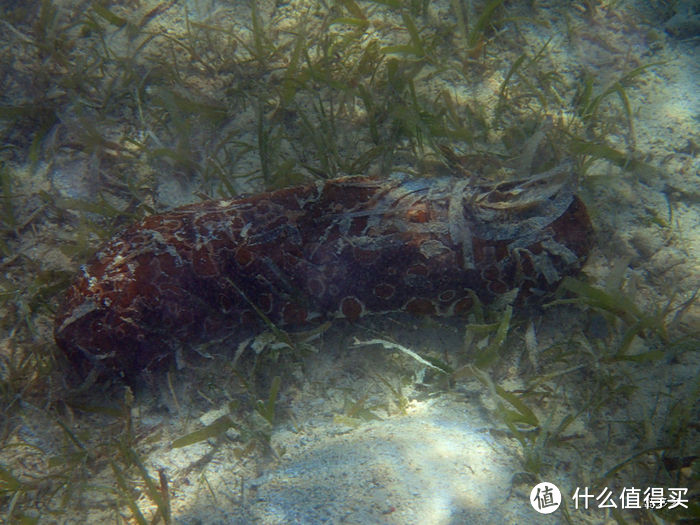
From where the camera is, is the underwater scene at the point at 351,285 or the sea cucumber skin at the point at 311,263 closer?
the underwater scene at the point at 351,285

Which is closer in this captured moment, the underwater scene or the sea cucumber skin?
the underwater scene

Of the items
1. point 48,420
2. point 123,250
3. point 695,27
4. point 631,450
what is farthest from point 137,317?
point 695,27

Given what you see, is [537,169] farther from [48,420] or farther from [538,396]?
[48,420]

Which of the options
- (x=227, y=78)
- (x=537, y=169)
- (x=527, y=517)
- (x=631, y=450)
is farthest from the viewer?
(x=227, y=78)
